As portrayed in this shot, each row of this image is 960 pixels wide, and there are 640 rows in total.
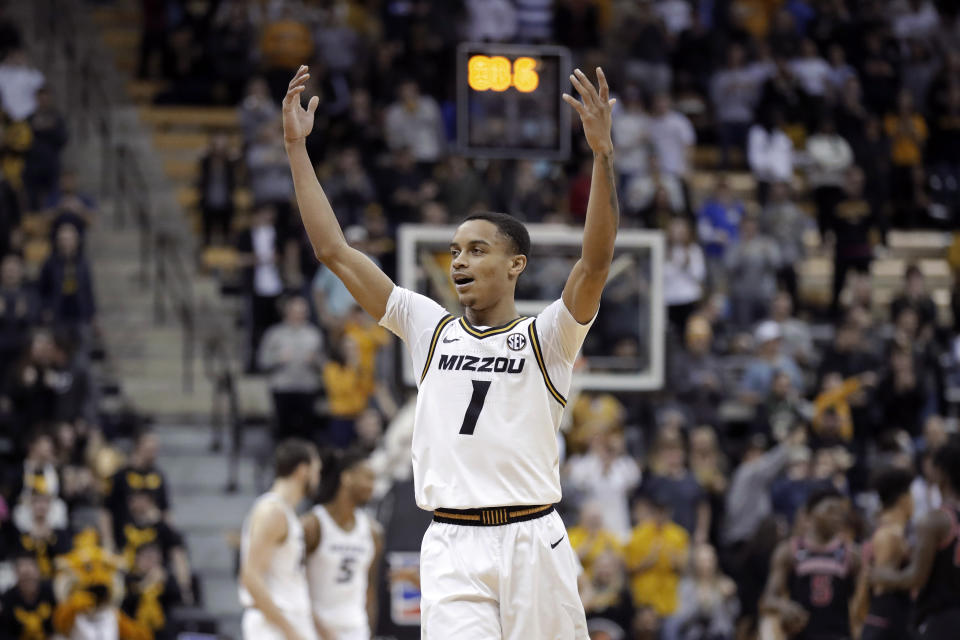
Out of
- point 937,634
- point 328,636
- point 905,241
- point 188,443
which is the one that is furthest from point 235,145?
point 937,634

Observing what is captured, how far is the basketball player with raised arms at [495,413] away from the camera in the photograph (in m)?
5.69

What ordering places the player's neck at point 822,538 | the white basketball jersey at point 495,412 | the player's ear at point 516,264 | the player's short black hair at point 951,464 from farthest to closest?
the player's neck at point 822,538 < the player's short black hair at point 951,464 < the player's ear at point 516,264 < the white basketball jersey at point 495,412

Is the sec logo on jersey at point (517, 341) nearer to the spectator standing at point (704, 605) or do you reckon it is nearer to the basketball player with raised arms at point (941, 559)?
the basketball player with raised arms at point (941, 559)

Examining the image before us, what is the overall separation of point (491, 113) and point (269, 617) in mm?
4986

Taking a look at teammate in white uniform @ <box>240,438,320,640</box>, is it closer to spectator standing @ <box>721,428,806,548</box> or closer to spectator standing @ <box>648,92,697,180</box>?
spectator standing @ <box>721,428,806,548</box>

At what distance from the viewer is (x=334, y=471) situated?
388 inches

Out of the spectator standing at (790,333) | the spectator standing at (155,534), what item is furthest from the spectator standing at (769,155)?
the spectator standing at (155,534)

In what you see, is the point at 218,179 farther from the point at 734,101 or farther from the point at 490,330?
the point at 490,330

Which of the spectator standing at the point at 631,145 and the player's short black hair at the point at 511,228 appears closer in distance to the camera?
the player's short black hair at the point at 511,228

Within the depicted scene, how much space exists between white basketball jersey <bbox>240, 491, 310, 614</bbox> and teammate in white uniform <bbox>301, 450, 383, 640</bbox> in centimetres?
18

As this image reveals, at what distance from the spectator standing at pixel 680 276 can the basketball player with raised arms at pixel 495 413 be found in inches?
467

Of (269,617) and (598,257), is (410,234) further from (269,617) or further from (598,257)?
(598,257)

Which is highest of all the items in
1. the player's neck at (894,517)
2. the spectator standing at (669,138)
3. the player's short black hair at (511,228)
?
the spectator standing at (669,138)

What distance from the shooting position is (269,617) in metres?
9.40
